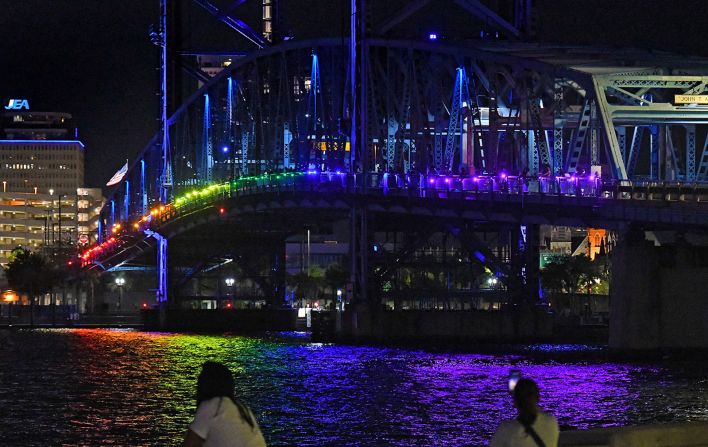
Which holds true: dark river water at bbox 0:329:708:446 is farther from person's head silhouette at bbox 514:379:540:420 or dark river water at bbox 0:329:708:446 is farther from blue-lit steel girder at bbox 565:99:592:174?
person's head silhouette at bbox 514:379:540:420

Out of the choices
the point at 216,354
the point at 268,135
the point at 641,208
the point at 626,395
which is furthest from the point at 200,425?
the point at 268,135

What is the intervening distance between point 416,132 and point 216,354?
22918mm

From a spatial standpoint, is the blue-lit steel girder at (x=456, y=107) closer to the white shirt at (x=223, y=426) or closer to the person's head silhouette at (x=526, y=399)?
the person's head silhouette at (x=526, y=399)

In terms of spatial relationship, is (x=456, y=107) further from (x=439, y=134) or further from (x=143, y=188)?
(x=143, y=188)

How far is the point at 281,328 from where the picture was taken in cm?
13688

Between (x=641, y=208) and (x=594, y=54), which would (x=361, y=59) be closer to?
(x=594, y=54)

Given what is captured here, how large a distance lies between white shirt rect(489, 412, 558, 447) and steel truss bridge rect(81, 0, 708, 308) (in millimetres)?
58928

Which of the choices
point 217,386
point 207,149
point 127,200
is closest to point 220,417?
point 217,386

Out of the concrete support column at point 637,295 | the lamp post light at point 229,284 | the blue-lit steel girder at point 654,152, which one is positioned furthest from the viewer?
the lamp post light at point 229,284

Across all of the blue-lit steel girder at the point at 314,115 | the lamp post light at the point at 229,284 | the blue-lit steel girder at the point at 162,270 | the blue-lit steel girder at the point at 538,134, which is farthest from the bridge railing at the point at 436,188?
the lamp post light at the point at 229,284

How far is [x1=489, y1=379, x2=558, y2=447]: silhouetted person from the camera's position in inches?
647

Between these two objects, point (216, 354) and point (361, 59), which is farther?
point (361, 59)

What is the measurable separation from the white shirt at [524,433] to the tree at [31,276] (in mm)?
162547

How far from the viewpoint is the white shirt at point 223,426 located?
16.3 metres
